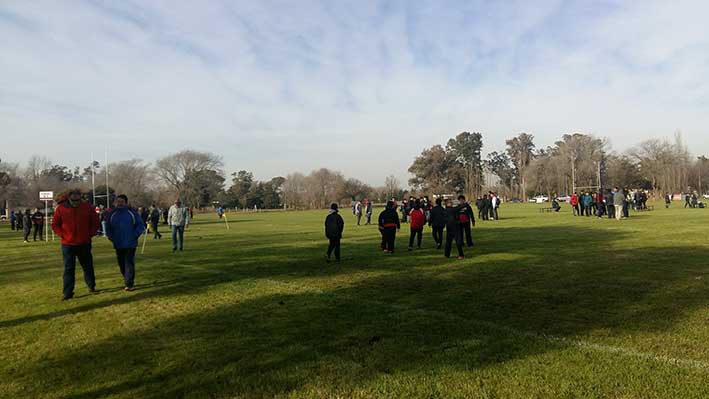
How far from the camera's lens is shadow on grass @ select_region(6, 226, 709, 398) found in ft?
14.8

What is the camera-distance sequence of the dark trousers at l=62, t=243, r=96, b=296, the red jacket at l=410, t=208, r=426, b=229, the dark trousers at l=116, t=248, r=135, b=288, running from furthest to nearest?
the red jacket at l=410, t=208, r=426, b=229 < the dark trousers at l=116, t=248, r=135, b=288 < the dark trousers at l=62, t=243, r=96, b=296

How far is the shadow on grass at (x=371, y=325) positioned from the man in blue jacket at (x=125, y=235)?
2.09ft

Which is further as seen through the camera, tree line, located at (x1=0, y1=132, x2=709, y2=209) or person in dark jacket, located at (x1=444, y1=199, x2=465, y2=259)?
tree line, located at (x1=0, y1=132, x2=709, y2=209)

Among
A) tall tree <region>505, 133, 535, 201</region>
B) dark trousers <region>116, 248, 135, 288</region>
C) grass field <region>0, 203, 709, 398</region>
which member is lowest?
grass field <region>0, 203, 709, 398</region>

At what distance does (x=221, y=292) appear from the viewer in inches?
344

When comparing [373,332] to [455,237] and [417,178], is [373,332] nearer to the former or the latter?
[455,237]

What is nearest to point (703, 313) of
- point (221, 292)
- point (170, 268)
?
point (221, 292)

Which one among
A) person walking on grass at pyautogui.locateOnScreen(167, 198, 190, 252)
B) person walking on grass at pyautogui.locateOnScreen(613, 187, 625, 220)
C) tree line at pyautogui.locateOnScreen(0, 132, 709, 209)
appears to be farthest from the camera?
tree line at pyautogui.locateOnScreen(0, 132, 709, 209)

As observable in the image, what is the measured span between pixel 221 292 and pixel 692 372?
713 centimetres

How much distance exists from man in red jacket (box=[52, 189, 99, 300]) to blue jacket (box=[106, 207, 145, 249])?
36 cm

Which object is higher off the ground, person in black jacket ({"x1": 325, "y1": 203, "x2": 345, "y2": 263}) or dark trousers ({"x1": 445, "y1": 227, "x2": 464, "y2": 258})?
person in black jacket ({"x1": 325, "y1": 203, "x2": 345, "y2": 263})

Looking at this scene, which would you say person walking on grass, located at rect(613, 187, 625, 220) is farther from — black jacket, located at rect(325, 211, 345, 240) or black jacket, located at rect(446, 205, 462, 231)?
black jacket, located at rect(325, 211, 345, 240)

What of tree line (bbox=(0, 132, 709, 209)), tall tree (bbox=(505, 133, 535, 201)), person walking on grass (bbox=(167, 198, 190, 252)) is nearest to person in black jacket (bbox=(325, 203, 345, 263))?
Answer: person walking on grass (bbox=(167, 198, 190, 252))

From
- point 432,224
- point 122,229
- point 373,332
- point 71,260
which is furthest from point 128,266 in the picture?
point 432,224
